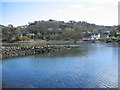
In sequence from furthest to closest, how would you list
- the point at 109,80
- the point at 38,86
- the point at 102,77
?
1. the point at 102,77
2. the point at 109,80
3. the point at 38,86

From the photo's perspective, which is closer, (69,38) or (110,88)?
(110,88)

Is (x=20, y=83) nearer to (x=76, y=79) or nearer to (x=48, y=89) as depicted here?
(x=48, y=89)

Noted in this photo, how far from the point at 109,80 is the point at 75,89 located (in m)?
2.16

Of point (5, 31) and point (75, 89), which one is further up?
point (5, 31)

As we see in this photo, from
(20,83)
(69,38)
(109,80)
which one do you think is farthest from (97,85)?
(69,38)

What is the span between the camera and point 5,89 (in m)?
6.38

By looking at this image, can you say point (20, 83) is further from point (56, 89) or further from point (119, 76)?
point (119, 76)

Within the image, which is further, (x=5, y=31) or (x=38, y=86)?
(x=5, y=31)

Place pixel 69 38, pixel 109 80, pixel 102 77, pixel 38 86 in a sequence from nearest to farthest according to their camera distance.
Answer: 1. pixel 38 86
2. pixel 109 80
3. pixel 102 77
4. pixel 69 38

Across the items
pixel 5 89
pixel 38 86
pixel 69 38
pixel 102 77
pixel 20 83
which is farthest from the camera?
pixel 69 38

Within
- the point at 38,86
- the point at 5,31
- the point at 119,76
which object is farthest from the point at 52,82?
the point at 5,31

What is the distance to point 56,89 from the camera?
6406mm

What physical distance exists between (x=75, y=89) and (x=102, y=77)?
7.91ft

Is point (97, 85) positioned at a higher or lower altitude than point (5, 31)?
lower
